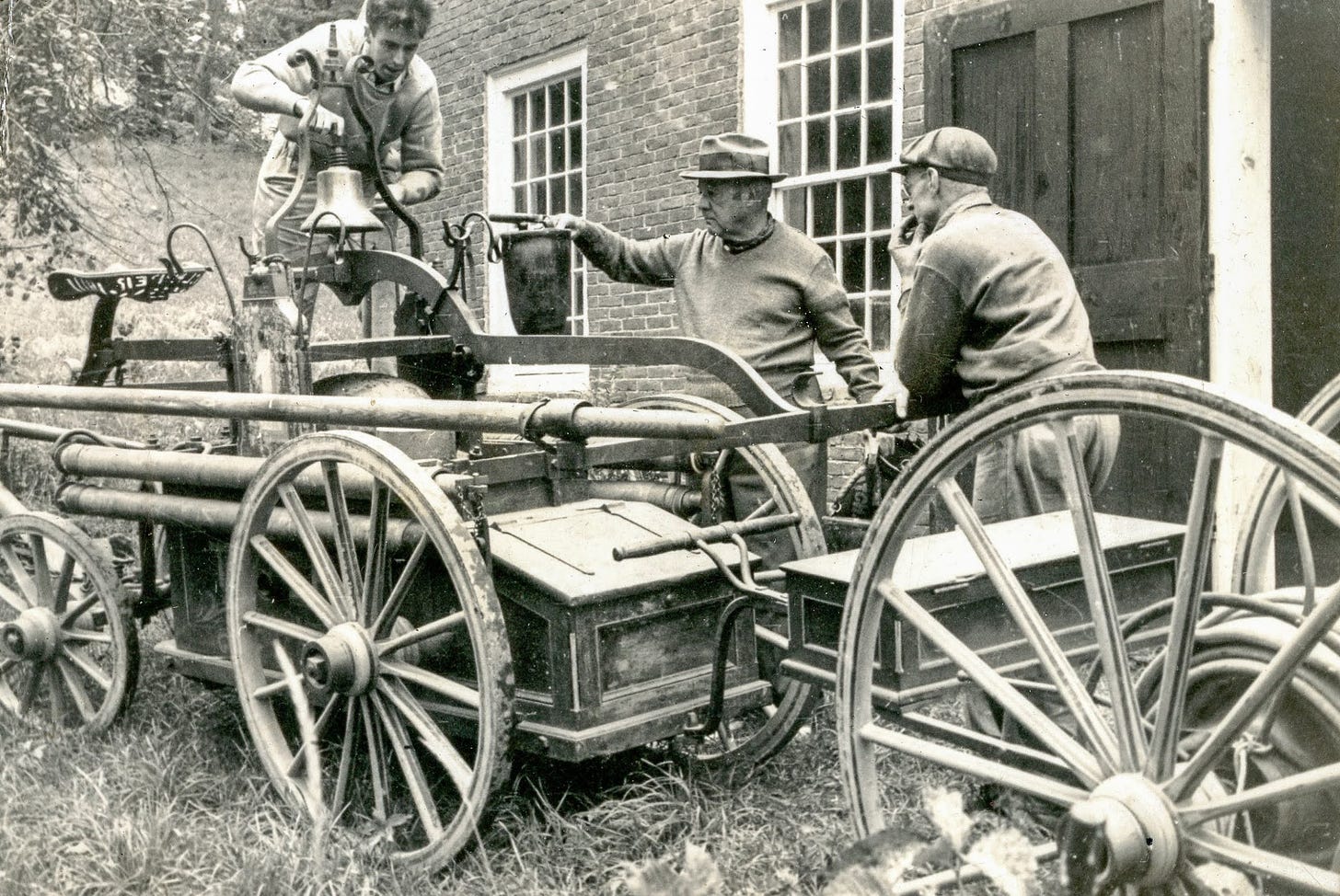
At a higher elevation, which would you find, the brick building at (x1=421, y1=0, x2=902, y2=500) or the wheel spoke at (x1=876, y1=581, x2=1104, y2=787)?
the brick building at (x1=421, y1=0, x2=902, y2=500)

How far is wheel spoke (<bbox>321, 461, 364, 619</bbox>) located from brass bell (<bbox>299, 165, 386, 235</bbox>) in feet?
4.52

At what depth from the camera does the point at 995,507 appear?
412 cm

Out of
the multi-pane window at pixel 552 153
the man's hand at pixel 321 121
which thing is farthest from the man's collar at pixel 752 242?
the multi-pane window at pixel 552 153

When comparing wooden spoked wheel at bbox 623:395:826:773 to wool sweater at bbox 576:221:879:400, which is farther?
wool sweater at bbox 576:221:879:400

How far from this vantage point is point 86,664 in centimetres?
427

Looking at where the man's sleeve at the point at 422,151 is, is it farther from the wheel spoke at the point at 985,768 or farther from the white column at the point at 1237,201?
the wheel spoke at the point at 985,768

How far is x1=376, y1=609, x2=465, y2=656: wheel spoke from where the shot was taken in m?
3.13

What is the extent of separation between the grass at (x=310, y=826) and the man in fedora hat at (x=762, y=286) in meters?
1.51

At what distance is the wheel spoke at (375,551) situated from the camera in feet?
10.6

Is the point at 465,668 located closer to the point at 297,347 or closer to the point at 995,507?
the point at 297,347

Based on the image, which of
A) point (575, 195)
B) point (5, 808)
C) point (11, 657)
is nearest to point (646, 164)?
point (575, 195)

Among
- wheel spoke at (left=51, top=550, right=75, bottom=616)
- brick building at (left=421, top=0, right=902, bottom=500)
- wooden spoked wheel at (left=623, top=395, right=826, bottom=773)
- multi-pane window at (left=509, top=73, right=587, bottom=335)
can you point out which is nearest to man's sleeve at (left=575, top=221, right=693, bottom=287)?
wooden spoked wheel at (left=623, top=395, right=826, bottom=773)

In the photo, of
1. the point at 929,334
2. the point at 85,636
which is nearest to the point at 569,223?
the point at 929,334

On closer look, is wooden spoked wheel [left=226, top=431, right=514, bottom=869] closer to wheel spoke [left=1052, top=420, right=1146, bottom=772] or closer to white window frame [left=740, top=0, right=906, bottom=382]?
wheel spoke [left=1052, top=420, right=1146, bottom=772]
